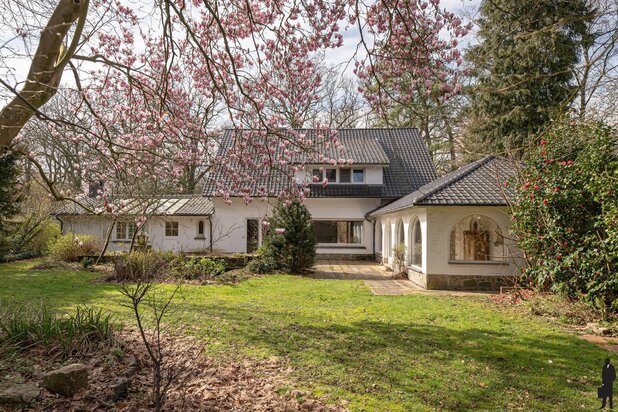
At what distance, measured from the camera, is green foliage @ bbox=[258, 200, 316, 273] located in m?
16.1

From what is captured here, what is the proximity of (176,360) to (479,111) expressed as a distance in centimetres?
2340

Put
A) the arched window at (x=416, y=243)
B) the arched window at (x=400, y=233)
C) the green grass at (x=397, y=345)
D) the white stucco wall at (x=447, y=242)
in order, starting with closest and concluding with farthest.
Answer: the green grass at (x=397, y=345) → the white stucco wall at (x=447, y=242) → the arched window at (x=416, y=243) → the arched window at (x=400, y=233)

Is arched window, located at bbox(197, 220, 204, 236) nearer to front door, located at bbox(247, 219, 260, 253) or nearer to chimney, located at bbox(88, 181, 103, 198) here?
front door, located at bbox(247, 219, 260, 253)

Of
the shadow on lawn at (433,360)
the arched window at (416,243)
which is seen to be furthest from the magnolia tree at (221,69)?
the arched window at (416,243)

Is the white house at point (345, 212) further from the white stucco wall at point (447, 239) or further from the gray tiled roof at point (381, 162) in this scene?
the white stucco wall at point (447, 239)

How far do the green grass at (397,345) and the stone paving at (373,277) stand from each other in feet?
3.17

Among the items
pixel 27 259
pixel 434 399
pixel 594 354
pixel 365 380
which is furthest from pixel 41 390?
pixel 27 259

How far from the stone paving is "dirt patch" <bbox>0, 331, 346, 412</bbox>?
7.25 metres

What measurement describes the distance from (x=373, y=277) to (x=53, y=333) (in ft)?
39.3

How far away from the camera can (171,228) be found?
2488cm

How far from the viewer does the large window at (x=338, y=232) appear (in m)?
23.5

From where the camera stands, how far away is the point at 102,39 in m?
8.27

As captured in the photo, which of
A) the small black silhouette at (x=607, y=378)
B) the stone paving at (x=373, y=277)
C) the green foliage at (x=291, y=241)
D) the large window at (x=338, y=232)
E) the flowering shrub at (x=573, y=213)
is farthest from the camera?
the large window at (x=338, y=232)

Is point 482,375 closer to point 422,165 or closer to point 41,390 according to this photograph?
point 41,390
